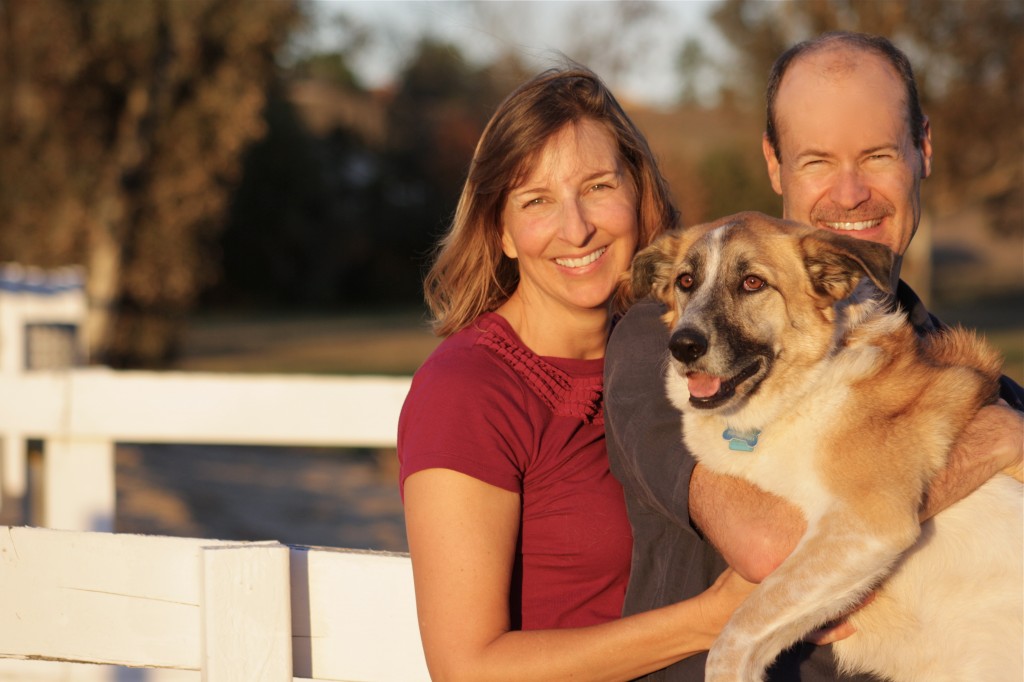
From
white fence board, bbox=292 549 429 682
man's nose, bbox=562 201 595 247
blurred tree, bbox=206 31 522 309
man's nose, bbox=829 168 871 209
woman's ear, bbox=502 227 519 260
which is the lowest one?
blurred tree, bbox=206 31 522 309

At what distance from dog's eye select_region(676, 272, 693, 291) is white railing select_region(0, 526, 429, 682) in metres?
1.27

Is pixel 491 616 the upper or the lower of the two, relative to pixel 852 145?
lower

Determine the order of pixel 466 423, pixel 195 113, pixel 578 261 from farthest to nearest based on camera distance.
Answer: pixel 195 113
pixel 578 261
pixel 466 423

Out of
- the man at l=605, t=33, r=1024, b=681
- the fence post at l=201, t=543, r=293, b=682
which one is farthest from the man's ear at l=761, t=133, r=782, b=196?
the fence post at l=201, t=543, r=293, b=682

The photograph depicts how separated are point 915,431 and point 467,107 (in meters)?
49.9

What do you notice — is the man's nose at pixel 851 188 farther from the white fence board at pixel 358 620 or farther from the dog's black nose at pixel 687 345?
the white fence board at pixel 358 620

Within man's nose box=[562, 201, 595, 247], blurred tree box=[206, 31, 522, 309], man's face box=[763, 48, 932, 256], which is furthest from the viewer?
blurred tree box=[206, 31, 522, 309]

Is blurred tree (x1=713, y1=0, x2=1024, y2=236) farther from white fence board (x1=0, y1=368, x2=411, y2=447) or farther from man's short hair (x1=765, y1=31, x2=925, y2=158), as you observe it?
man's short hair (x1=765, y1=31, x2=925, y2=158)

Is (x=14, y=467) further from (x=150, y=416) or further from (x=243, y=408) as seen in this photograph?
(x=243, y=408)

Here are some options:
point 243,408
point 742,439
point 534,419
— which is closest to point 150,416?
point 243,408

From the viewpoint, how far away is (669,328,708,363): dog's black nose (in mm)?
3154

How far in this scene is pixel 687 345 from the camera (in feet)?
10.3

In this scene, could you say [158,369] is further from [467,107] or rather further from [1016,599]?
[467,107]

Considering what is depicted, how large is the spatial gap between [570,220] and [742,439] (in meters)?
0.82
